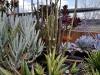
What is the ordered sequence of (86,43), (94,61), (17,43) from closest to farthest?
(17,43) → (94,61) → (86,43)

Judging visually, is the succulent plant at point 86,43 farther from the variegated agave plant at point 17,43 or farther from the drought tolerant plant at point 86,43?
the variegated agave plant at point 17,43

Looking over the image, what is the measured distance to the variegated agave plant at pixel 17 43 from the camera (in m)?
2.46

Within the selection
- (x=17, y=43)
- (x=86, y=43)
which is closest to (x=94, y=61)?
(x=86, y=43)

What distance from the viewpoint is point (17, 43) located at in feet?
8.21

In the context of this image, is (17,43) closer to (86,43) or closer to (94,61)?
(94,61)

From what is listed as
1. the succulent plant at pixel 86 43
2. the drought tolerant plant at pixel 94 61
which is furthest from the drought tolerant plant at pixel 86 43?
the drought tolerant plant at pixel 94 61

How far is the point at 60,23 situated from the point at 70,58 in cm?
40

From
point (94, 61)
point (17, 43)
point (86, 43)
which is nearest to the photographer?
point (17, 43)

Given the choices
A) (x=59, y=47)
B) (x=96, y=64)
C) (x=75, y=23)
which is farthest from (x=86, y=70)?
(x=75, y=23)

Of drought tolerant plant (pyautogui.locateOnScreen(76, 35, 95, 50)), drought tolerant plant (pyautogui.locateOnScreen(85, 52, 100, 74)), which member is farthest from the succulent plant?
drought tolerant plant (pyautogui.locateOnScreen(85, 52, 100, 74))

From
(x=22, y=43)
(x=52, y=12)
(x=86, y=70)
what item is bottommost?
(x=86, y=70)

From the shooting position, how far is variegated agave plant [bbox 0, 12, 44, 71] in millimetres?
2463

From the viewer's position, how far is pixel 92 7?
20.5 ft

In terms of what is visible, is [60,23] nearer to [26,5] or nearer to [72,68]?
[72,68]
